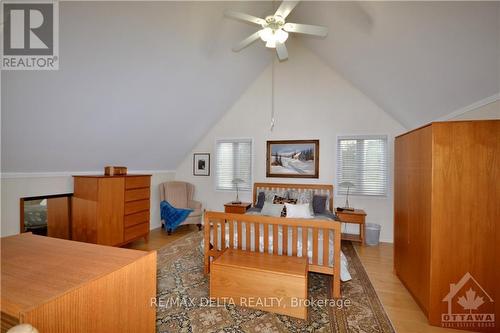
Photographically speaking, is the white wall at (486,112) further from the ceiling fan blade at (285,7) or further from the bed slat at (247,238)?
the bed slat at (247,238)

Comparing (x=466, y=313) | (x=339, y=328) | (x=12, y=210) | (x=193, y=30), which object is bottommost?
(x=339, y=328)

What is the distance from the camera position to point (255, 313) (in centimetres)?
213

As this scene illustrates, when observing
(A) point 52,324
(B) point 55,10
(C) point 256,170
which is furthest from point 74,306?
(C) point 256,170

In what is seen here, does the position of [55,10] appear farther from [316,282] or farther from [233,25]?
[316,282]

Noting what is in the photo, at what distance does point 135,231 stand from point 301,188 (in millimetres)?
3224

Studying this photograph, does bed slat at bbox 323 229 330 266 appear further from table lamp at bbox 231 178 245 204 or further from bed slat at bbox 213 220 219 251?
table lamp at bbox 231 178 245 204

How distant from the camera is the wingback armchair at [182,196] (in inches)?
189

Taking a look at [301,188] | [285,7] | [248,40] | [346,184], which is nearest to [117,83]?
[248,40]

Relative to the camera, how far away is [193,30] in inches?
109

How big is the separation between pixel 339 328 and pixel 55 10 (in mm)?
3615

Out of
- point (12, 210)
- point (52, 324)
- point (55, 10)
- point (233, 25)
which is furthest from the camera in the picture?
point (233, 25)

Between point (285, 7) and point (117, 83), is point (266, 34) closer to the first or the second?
point (285, 7)

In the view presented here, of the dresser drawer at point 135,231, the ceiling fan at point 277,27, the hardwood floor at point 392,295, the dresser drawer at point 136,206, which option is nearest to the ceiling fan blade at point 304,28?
the ceiling fan at point 277,27

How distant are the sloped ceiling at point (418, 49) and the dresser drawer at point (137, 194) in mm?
4009
